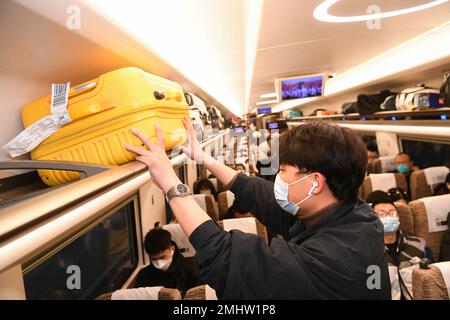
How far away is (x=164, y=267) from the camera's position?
261 centimetres

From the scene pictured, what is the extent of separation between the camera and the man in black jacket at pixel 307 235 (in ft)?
2.93

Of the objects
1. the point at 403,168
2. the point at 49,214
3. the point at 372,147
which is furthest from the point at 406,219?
the point at 372,147

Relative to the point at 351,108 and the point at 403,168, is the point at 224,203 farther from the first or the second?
the point at 351,108

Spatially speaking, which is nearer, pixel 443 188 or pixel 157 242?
pixel 157 242

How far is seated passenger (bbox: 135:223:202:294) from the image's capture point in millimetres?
2543

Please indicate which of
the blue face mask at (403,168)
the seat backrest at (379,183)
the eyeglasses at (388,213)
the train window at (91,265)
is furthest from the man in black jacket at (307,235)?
the blue face mask at (403,168)

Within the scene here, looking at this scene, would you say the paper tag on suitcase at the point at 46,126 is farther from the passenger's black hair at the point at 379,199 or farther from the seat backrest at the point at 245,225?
the passenger's black hair at the point at 379,199

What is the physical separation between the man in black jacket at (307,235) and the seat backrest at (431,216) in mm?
2389

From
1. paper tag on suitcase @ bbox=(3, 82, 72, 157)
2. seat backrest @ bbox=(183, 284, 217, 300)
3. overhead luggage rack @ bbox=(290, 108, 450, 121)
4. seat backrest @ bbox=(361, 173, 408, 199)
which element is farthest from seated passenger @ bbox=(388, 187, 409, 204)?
paper tag on suitcase @ bbox=(3, 82, 72, 157)

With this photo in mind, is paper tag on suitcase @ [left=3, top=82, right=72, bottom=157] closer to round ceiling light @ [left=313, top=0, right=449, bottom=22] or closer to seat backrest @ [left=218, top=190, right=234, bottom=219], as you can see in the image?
round ceiling light @ [left=313, top=0, right=449, bottom=22]

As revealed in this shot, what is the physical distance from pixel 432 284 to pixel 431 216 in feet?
5.26

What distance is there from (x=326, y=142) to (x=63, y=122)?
3.39 feet

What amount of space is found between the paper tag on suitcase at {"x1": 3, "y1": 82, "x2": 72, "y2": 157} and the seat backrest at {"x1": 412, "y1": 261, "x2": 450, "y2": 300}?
2039 millimetres
